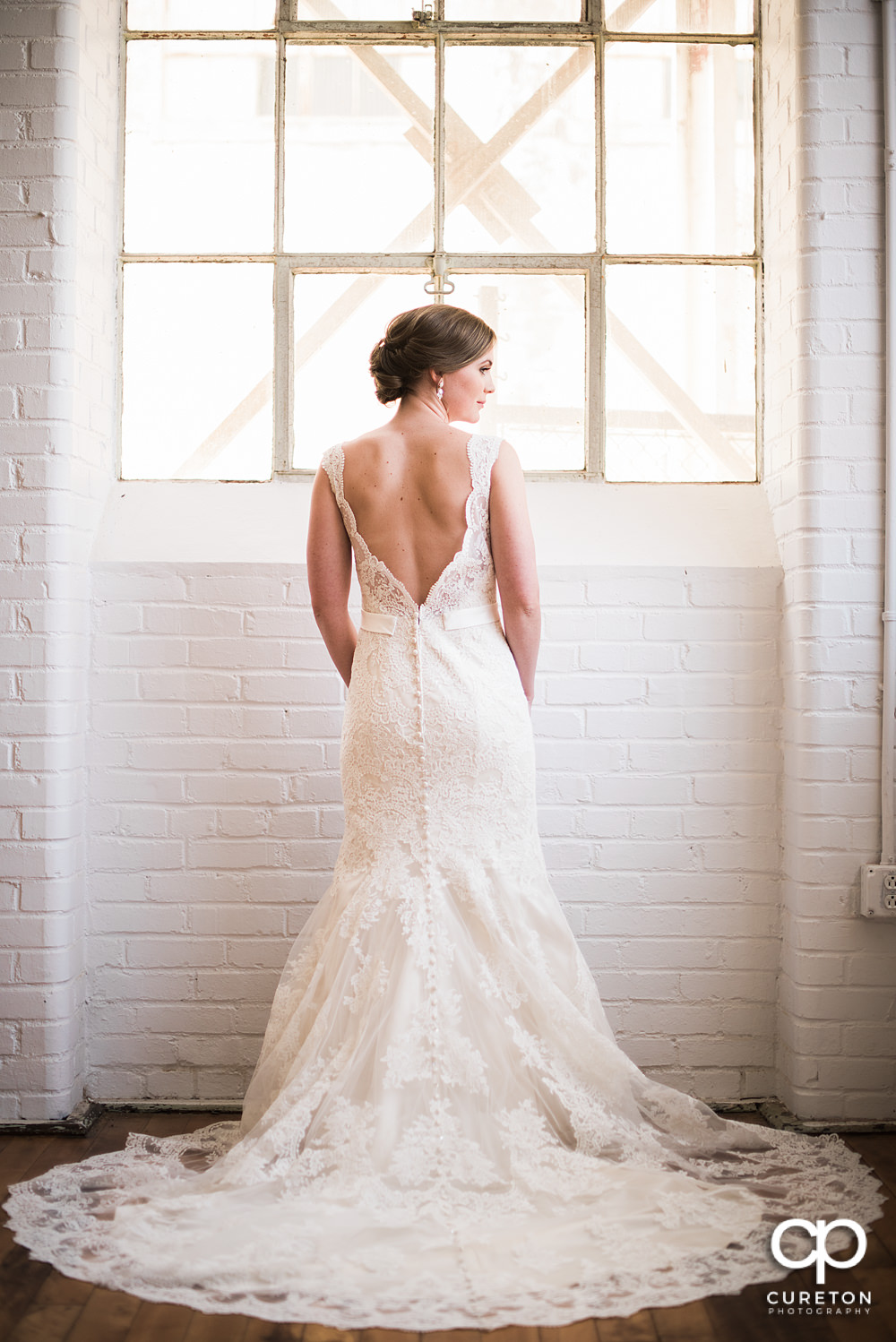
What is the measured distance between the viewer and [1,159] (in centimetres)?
268

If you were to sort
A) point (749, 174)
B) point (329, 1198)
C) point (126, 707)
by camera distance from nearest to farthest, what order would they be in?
1. point (329, 1198)
2. point (126, 707)
3. point (749, 174)

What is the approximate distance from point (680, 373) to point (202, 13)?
1.69 metres

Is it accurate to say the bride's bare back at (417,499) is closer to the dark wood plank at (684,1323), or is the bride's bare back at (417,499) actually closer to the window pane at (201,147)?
the window pane at (201,147)

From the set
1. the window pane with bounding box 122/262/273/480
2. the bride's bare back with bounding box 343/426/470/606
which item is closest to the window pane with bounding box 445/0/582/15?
the window pane with bounding box 122/262/273/480

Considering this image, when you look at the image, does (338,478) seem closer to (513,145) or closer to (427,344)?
(427,344)

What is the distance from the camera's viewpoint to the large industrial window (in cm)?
307

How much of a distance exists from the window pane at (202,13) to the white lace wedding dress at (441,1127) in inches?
60.8

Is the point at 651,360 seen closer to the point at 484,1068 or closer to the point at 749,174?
the point at 749,174

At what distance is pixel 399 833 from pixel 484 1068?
1.65 feet

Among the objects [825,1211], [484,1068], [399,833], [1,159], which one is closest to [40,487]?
[1,159]

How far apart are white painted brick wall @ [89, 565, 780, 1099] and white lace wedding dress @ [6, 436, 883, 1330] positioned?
40 cm

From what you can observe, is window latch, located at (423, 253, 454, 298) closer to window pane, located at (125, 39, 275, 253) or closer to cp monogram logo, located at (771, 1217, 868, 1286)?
window pane, located at (125, 39, 275, 253)

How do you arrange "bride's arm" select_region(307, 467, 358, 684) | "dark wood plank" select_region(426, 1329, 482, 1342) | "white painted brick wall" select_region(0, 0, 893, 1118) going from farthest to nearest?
"white painted brick wall" select_region(0, 0, 893, 1118) → "bride's arm" select_region(307, 467, 358, 684) → "dark wood plank" select_region(426, 1329, 482, 1342)

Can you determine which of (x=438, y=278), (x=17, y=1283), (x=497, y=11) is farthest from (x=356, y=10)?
(x=17, y=1283)
